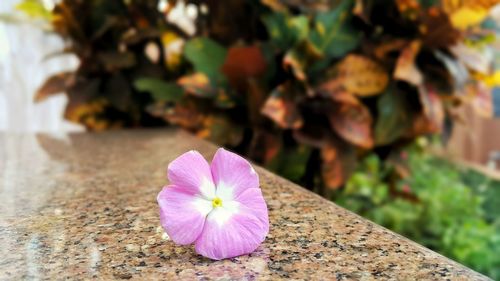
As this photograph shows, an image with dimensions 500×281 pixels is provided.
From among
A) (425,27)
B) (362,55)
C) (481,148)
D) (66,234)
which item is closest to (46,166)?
(66,234)

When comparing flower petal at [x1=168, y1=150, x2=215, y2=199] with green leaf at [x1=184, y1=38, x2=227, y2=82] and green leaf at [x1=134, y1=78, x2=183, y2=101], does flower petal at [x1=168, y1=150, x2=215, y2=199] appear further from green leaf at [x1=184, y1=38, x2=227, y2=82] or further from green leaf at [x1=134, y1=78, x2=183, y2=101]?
green leaf at [x1=134, y1=78, x2=183, y2=101]

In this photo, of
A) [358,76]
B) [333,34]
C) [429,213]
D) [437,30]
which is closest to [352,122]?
[358,76]

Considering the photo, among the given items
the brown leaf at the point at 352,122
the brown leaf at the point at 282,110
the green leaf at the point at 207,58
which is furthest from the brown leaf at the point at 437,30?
the green leaf at the point at 207,58

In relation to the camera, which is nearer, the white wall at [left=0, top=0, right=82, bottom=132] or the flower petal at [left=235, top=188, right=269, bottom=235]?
the flower petal at [left=235, top=188, right=269, bottom=235]

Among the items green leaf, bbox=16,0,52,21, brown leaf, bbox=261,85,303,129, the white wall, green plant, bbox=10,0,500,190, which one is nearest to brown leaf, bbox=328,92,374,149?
green plant, bbox=10,0,500,190

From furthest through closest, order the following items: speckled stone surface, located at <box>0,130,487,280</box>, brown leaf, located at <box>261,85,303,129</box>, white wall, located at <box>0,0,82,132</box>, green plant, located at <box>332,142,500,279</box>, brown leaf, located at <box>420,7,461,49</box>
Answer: white wall, located at <box>0,0,82,132</box>, green plant, located at <box>332,142,500,279</box>, brown leaf, located at <box>420,7,461,49</box>, brown leaf, located at <box>261,85,303,129</box>, speckled stone surface, located at <box>0,130,487,280</box>

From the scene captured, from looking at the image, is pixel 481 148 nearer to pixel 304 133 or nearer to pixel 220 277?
pixel 304 133

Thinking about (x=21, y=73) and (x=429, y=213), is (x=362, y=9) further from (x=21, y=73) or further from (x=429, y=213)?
(x=21, y=73)
